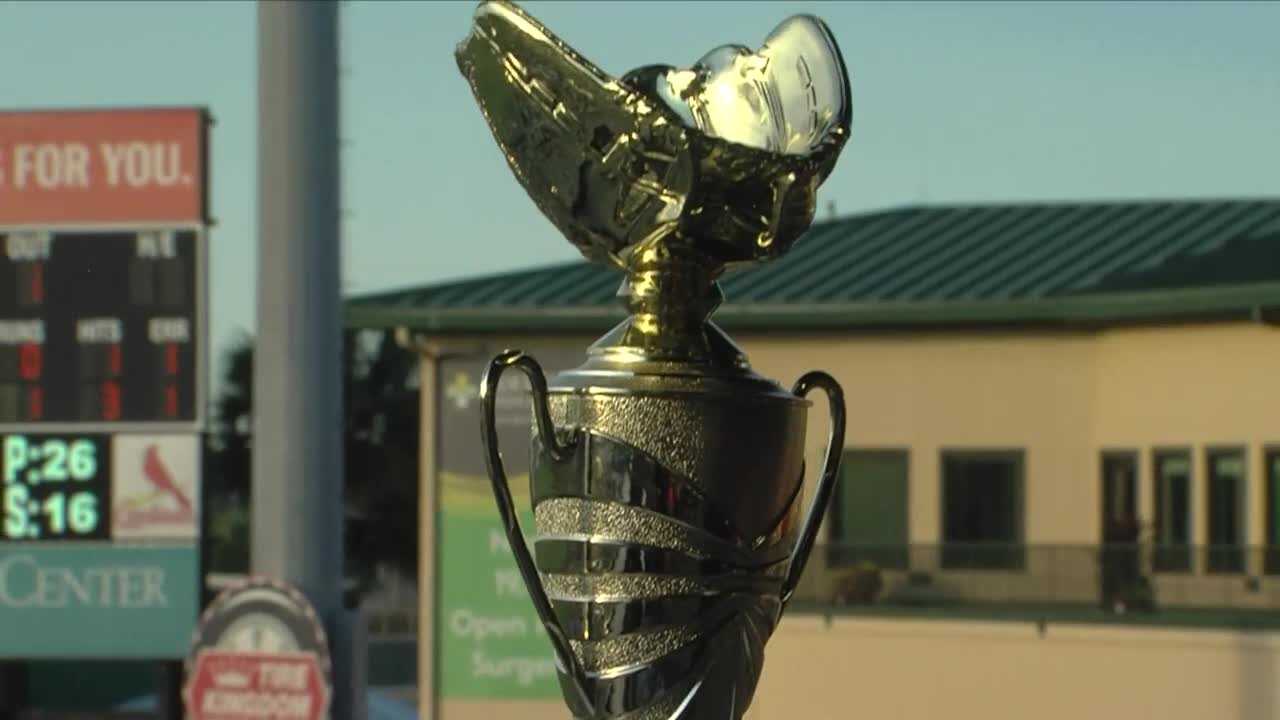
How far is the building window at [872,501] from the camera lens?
2225cm

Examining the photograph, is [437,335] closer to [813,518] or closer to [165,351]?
[165,351]

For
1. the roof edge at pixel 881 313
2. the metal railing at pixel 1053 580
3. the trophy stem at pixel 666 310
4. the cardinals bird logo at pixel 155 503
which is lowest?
the metal railing at pixel 1053 580

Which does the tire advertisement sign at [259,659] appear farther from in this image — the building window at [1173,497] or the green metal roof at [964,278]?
the building window at [1173,497]

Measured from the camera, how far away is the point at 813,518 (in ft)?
10.0

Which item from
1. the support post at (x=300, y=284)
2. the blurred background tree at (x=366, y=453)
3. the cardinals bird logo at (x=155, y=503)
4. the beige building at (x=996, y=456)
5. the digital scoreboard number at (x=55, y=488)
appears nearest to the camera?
the beige building at (x=996, y=456)

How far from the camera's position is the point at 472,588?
2566 cm

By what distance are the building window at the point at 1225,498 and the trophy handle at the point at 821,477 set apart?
1667 cm

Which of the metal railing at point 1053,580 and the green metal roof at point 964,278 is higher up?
the green metal roof at point 964,278

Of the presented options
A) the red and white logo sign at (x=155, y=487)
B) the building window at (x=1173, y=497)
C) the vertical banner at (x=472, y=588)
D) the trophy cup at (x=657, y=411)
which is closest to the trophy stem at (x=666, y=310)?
the trophy cup at (x=657, y=411)

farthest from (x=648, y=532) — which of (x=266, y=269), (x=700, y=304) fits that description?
(x=266, y=269)

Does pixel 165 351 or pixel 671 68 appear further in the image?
pixel 165 351

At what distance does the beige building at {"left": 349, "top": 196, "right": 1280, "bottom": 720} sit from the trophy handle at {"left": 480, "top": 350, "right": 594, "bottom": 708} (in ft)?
48.9

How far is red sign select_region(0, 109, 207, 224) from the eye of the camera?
22750 millimetres

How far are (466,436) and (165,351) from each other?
4091 mm
